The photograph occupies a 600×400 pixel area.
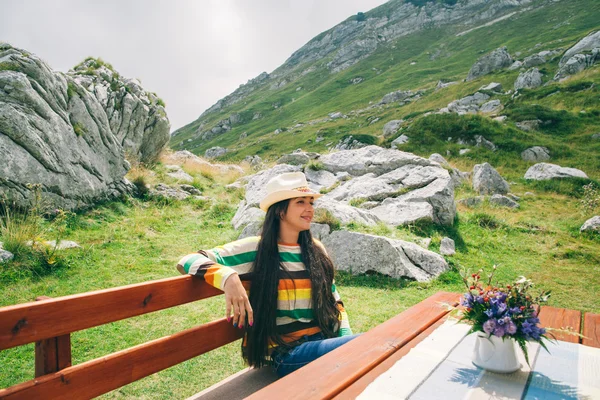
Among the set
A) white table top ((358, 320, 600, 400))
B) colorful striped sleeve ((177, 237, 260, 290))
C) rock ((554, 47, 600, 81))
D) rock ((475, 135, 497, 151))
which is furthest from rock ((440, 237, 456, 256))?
rock ((554, 47, 600, 81))

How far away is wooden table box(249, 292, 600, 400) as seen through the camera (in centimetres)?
176

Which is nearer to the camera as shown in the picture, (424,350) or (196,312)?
(424,350)

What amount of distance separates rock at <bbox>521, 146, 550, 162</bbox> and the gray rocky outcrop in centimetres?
1832

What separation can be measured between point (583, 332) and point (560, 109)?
27936mm

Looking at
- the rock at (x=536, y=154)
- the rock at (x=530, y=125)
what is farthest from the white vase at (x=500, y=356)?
the rock at (x=530, y=125)

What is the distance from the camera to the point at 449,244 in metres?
8.91

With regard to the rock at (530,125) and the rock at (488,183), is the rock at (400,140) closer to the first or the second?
the rock at (530,125)

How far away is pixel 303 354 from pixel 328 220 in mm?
5597

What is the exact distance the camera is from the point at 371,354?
84.4 inches

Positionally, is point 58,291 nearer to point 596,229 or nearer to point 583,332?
point 583,332

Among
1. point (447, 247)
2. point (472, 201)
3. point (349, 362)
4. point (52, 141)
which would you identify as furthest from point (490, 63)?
point (349, 362)

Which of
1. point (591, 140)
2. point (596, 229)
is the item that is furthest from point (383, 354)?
point (591, 140)

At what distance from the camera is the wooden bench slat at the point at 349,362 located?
174 cm

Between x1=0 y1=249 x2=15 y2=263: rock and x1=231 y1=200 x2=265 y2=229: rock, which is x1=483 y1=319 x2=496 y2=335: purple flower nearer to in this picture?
x1=0 y1=249 x2=15 y2=263: rock
